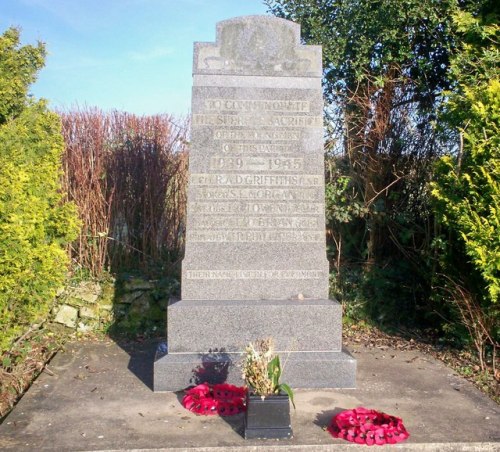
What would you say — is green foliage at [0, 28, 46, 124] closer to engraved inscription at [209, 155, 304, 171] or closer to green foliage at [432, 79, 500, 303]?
engraved inscription at [209, 155, 304, 171]

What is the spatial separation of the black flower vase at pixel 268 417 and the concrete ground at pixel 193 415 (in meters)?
0.07

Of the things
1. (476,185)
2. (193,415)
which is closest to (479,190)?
(476,185)

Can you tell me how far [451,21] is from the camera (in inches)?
343

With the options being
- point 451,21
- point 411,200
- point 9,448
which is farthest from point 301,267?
point 451,21

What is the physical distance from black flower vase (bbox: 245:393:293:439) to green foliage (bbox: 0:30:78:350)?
8.55ft

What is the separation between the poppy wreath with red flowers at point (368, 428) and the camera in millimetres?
3988

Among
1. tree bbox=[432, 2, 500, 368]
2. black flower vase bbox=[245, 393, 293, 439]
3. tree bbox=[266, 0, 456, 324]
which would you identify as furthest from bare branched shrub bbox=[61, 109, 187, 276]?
black flower vase bbox=[245, 393, 293, 439]

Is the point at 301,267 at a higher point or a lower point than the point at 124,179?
lower

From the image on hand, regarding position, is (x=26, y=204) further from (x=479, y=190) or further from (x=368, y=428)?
(x=479, y=190)

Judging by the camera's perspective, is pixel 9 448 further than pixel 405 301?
No

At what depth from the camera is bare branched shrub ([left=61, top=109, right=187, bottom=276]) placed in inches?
352

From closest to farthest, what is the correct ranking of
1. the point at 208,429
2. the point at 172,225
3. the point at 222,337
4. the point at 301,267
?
the point at 208,429, the point at 222,337, the point at 301,267, the point at 172,225

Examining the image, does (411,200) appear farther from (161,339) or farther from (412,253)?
(161,339)

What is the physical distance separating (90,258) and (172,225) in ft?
4.60
